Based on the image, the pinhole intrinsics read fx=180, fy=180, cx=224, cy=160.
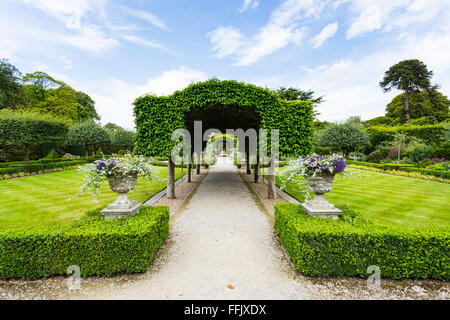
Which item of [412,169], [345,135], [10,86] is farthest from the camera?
[10,86]

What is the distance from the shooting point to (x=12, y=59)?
2647 centimetres

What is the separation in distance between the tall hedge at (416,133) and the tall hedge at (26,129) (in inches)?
1662

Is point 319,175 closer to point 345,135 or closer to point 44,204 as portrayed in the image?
point 44,204

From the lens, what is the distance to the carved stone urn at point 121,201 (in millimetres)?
4734

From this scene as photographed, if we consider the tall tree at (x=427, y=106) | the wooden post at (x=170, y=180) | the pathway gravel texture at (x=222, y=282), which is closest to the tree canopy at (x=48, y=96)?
the wooden post at (x=170, y=180)

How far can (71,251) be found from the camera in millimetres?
3523

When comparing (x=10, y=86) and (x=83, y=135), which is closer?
(x=83, y=135)

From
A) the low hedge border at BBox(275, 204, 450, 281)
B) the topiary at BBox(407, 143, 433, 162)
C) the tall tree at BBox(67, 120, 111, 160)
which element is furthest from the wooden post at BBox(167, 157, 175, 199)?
the topiary at BBox(407, 143, 433, 162)

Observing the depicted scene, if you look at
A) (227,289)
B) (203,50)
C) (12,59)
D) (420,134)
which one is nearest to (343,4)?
(203,50)

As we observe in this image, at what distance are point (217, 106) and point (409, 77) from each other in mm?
41913

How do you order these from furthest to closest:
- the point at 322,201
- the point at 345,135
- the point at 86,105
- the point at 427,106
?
the point at 86,105
the point at 427,106
the point at 345,135
the point at 322,201

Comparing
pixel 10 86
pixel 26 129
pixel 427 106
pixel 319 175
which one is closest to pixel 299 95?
pixel 427 106

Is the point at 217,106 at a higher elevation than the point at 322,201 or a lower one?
higher
